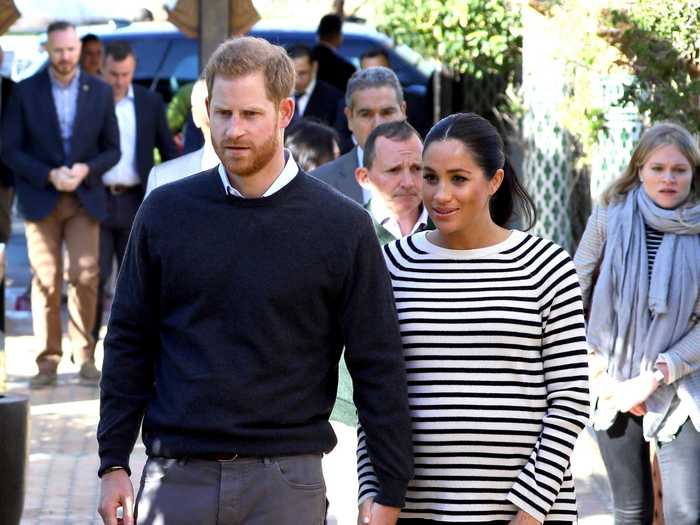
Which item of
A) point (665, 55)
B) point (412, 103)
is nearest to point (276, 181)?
point (665, 55)

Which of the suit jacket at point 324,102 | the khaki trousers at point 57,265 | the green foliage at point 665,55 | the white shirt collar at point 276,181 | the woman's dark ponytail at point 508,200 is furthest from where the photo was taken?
the suit jacket at point 324,102

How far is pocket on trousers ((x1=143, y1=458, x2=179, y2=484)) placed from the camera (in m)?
3.78

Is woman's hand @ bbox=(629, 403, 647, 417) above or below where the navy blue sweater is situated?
below

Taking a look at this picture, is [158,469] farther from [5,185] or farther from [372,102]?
[5,185]

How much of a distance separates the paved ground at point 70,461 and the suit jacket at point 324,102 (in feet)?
8.48

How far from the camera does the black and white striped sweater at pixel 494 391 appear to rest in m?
3.74

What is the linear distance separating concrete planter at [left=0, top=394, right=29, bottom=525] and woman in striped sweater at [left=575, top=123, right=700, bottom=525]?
221cm

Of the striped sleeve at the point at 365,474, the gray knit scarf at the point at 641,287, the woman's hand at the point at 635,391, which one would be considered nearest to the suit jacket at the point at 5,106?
the gray knit scarf at the point at 641,287

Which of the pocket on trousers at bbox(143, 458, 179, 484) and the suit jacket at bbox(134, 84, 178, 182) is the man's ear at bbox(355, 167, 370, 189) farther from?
the suit jacket at bbox(134, 84, 178, 182)

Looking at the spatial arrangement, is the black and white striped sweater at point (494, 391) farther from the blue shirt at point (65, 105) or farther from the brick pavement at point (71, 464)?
the blue shirt at point (65, 105)

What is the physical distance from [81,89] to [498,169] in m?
7.03

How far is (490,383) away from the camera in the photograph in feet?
12.3

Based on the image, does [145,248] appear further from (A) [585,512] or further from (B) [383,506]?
(A) [585,512]

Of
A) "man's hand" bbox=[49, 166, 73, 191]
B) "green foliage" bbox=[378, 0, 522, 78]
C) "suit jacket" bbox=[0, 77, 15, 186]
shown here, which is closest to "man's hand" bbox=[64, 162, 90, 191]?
"man's hand" bbox=[49, 166, 73, 191]
